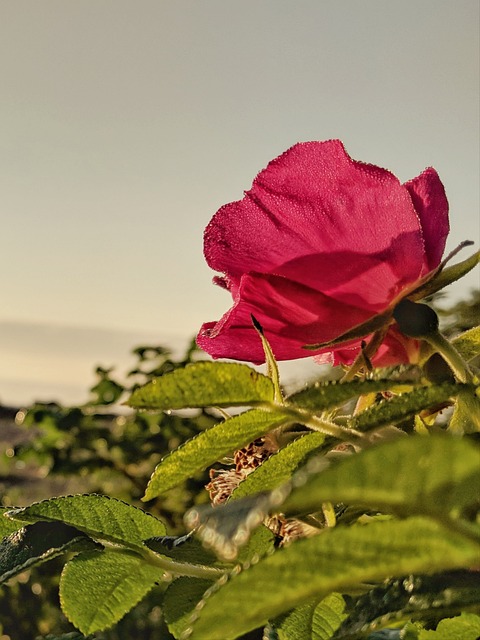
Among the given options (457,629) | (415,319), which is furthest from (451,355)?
(457,629)

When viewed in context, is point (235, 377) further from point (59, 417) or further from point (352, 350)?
point (59, 417)

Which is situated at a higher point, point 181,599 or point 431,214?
point 431,214

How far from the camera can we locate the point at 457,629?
44cm

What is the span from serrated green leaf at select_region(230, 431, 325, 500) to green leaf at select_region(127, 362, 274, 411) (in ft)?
0.11

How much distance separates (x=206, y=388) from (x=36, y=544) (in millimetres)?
135

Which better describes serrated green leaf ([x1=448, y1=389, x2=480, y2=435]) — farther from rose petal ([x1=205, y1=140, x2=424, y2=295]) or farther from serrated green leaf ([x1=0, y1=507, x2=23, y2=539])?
serrated green leaf ([x1=0, y1=507, x2=23, y2=539])

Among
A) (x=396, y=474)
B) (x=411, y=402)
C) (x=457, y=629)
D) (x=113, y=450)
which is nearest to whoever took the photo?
(x=396, y=474)

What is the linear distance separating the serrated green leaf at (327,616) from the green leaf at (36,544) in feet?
0.38

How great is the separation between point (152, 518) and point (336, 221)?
17 centimetres

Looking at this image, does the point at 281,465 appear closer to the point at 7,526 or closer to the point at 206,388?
the point at 206,388

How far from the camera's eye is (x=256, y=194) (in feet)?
1.55

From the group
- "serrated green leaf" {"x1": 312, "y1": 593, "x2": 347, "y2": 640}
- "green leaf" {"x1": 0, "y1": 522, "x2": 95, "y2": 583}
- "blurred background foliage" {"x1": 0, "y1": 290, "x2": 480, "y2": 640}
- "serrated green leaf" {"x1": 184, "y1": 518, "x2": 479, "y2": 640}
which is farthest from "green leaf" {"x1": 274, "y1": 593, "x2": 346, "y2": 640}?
"blurred background foliage" {"x1": 0, "y1": 290, "x2": 480, "y2": 640}

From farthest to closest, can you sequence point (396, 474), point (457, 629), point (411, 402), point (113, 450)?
point (113, 450) → point (457, 629) → point (411, 402) → point (396, 474)

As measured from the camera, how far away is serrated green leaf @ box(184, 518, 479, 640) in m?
0.26
